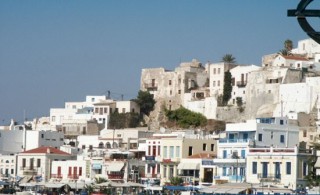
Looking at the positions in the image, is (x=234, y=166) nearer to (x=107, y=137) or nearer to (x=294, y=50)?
(x=107, y=137)

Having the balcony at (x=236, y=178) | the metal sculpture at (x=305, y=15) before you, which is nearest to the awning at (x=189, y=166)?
the balcony at (x=236, y=178)

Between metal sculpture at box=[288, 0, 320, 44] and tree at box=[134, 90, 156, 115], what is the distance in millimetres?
93025

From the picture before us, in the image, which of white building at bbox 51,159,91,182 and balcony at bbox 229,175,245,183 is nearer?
balcony at bbox 229,175,245,183

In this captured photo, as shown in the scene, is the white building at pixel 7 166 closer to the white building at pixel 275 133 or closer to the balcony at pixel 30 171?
the balcony at pixel 30 171

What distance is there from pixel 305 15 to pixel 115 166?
50889 mm

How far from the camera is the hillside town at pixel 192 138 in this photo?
205 ft

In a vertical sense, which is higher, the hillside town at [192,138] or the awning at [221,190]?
the hillside town at [192,138]

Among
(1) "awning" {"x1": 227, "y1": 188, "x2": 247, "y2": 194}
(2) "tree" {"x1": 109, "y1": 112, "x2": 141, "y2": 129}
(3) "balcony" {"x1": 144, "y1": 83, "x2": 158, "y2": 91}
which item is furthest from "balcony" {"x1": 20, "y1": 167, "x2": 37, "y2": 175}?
(3) "balcony" {"x1": 144, "y1": 83, "x2": 158, "y2": 91}

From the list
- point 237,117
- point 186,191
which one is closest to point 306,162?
point 186,191

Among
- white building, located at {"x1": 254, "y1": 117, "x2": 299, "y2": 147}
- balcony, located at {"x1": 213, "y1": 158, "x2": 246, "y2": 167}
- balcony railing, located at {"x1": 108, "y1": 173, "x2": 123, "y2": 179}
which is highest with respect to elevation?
white building, located at {"x1": 254, "y1": 117, "x2": 299, "y2": 147}

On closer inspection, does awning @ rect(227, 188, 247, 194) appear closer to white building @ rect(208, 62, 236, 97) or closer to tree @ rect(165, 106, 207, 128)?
tree @ rect(165, 106, 207, 128)

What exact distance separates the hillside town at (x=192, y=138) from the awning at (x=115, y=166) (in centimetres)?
8

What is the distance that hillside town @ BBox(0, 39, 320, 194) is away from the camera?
62.5m

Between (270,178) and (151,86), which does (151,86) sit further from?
(270,178)
